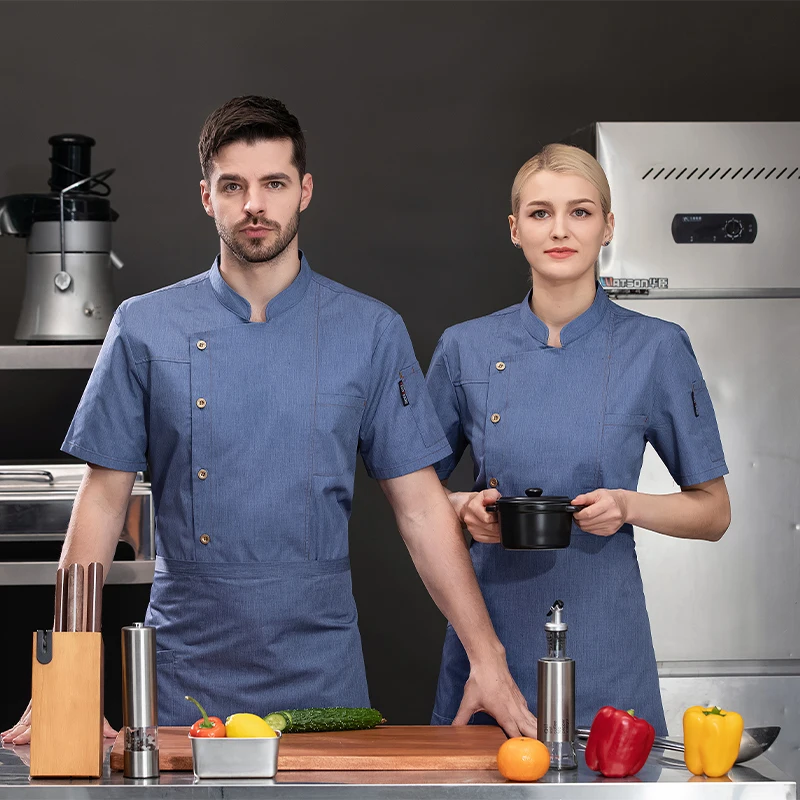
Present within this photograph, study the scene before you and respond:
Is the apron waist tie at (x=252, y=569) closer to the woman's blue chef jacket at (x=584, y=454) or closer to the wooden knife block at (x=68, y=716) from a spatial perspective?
the woman's blue chef jacket at (x=584, y=454)

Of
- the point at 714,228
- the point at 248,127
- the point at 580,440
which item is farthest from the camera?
the point at 714,228

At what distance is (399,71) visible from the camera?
3.52m

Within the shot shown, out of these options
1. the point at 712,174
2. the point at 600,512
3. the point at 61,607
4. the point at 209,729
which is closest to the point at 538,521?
the point at 600,512

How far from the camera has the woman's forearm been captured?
2.07m

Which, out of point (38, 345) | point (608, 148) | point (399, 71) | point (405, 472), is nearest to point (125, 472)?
point (405, 472)

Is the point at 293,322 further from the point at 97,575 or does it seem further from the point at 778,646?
the point at 778,646

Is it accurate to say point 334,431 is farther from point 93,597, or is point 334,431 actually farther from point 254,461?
point 93,597

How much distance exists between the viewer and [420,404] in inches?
82.8

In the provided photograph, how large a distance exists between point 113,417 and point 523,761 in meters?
0.92

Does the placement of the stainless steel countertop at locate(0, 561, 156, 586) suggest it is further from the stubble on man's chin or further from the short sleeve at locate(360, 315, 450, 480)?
the stubble on man's chin

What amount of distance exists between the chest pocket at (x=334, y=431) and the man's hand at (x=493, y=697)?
0.40m

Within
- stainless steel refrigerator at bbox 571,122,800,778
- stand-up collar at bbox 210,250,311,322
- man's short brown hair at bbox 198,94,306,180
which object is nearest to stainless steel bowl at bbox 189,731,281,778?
stand-up collar at bbox 210,250,311,322

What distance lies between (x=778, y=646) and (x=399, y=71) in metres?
1.87

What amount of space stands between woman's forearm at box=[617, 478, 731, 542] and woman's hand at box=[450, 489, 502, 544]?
0.21 metres
